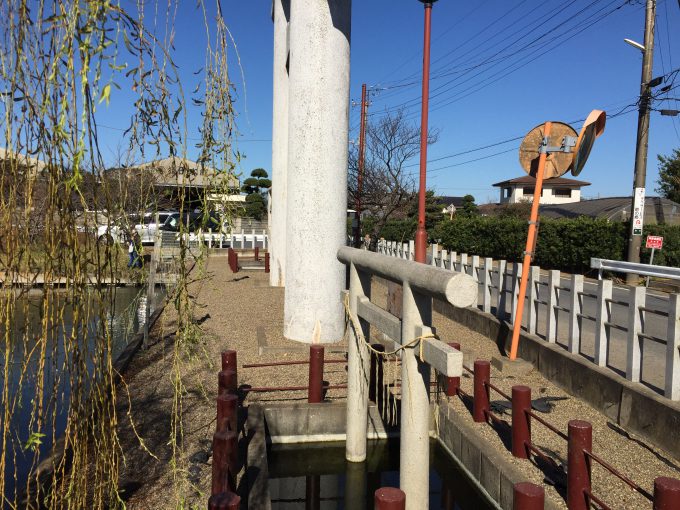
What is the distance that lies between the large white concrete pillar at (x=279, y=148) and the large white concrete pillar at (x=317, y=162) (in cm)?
643

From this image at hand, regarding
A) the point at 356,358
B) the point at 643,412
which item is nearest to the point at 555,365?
the point at 643,412

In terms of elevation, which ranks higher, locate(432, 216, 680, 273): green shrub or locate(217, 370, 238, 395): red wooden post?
locate(432, 216, 680, 273): green shrub

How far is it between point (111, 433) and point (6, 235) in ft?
2.82

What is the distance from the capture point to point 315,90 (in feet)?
26.4

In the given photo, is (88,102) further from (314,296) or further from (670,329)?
(314,296)

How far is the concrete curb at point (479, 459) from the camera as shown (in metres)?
A: 4.14

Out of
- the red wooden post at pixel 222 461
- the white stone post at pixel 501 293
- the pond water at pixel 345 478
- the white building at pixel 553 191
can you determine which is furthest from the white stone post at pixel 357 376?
the white building at pixel 553 191

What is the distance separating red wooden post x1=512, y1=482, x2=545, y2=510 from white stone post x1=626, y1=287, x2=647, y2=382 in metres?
3.20

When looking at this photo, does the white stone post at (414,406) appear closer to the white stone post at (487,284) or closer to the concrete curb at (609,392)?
the concrete curb at (609,392)

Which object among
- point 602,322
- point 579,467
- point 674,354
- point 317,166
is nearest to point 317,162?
point 317,166

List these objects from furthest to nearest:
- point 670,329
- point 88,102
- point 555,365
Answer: point 555,365 < point 670,329 < point 88,102

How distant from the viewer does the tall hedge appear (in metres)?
18.3

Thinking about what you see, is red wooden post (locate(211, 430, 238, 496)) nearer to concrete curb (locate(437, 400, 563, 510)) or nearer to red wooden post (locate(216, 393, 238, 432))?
red wooden post (locate(216, 393, 238, 432))

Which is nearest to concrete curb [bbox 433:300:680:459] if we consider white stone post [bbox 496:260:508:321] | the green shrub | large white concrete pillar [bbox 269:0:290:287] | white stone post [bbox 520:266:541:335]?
white stone post [bbox 520:266:541:335]
